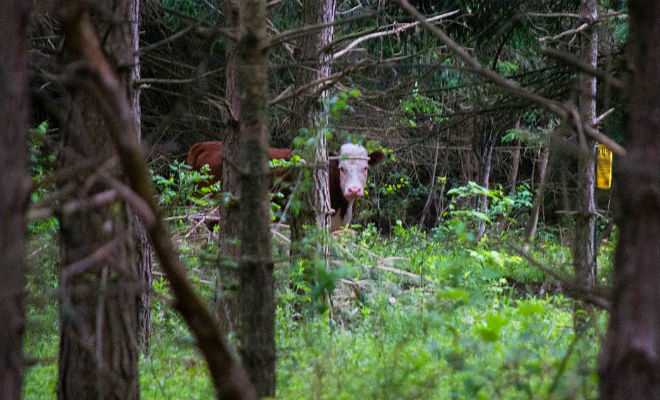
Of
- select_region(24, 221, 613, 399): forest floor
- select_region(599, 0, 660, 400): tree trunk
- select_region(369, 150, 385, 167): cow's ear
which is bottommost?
select_region(24, 221, 613, 399): forest floor

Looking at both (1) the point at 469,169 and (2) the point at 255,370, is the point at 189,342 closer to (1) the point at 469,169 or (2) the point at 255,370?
(2) the point at 255,370

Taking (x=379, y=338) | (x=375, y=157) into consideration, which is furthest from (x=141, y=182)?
(x=375, y=157)

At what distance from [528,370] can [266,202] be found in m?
1.45

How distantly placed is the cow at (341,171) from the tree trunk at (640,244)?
8543 mm

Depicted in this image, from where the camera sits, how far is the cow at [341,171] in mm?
11435

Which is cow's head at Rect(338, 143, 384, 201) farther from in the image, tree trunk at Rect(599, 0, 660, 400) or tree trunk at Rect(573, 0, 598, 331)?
tree trunk at Rect(599, 0, 660, 400)

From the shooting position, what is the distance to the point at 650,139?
7.20 feet

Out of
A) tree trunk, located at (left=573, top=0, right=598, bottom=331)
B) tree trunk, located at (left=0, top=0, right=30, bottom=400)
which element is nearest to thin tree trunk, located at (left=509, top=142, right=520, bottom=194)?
tree trunk, located at (left=573, top=0, right=598, bottom=331)

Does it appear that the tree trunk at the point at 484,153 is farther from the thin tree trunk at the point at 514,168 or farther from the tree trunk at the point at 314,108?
the tree trunk at the point at 314,108

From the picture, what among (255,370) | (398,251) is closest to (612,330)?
(255,370)

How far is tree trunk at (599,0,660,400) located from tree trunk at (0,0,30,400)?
194cm

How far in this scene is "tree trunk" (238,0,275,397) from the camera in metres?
3.20

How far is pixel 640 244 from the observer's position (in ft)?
7.22

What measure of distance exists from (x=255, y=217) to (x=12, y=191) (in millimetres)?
1241
